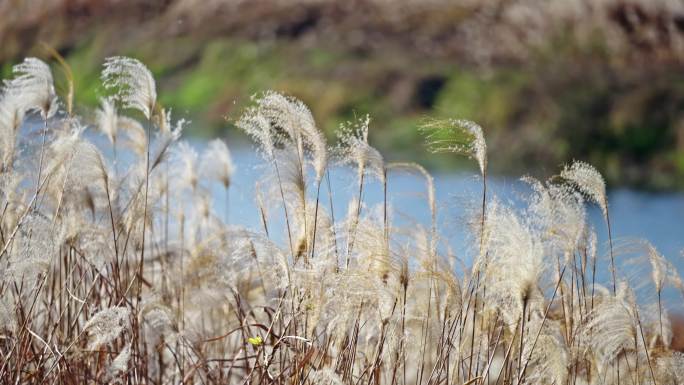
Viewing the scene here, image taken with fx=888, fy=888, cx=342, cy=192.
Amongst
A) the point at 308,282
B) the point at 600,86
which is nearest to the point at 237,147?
the point at 600,86

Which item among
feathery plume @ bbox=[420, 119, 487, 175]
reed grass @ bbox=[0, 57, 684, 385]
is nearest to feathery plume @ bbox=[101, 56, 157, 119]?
reed grass @ bbox=[0, 57, 684, 385]

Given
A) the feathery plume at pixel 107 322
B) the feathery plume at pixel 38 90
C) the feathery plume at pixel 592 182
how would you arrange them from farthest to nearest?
the feathery plume at pixel 38 90
the feathery plume at pixel 592 182
the feathery plume at pixel 107 322

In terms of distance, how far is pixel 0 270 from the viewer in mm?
1597

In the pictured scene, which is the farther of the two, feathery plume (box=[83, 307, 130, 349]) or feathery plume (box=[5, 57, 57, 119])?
feathery plume (box=[5, 57, 57, 119])

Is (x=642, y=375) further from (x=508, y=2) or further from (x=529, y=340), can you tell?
(x=508, y=2)

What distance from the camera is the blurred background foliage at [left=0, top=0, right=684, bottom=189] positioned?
6.52 metres

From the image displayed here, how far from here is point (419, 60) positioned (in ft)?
23.0

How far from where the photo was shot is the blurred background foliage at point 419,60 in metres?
6.52

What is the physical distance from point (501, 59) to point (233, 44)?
214 centimetres

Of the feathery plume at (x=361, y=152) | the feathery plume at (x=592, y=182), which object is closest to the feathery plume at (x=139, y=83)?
the feathery plume at (x=361, y=152)

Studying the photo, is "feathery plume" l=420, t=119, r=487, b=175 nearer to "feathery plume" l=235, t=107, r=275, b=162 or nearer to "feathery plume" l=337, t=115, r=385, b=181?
"feathery plume" l=337, t=115, r=385, b=181

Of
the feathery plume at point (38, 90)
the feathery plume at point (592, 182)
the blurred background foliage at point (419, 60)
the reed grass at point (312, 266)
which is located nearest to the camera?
the reed grass at point (312, 266)

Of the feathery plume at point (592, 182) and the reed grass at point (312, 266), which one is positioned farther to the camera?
the feathery plume at point (592, 182)

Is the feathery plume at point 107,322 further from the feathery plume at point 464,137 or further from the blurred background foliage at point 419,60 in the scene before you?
the blurred background foliage at point 419,60
